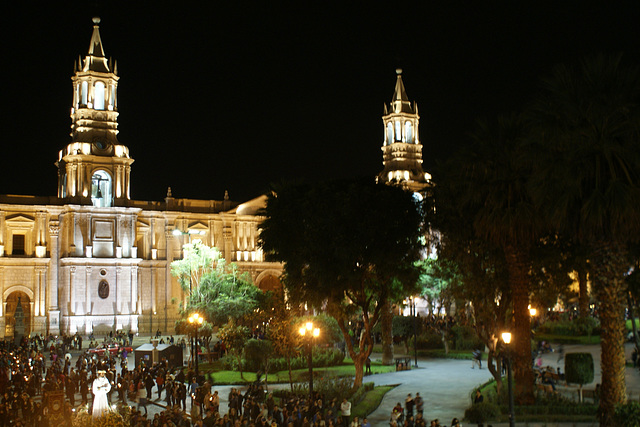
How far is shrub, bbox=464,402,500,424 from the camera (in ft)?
70.9

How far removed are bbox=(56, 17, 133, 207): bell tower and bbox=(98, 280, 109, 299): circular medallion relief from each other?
6.51 m

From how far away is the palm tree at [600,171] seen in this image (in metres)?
17.8

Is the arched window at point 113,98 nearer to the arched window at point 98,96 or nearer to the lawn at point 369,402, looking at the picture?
the arched window at point 98,96

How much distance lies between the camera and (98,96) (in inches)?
2280

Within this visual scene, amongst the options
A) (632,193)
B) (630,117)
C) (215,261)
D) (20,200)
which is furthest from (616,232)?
(20,200)

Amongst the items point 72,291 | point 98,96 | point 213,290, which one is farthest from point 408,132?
point 72,291

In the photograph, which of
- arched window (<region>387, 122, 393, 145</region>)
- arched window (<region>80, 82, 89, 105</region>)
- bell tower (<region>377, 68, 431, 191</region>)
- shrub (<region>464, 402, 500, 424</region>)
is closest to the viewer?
shrub (<region>464, 402, 500, 424</region>)

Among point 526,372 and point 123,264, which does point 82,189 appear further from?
point 526,372

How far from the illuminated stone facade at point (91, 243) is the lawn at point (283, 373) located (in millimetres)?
19657

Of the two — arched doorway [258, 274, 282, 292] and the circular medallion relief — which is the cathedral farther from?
arched doorway [258, 274, 282, 292]

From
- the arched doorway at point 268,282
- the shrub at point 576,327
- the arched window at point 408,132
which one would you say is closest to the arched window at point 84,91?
the arched doorway at point 268,282

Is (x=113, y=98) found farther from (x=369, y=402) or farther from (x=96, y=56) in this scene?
(x=369, y=402)

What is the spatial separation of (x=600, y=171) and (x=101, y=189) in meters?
47.3

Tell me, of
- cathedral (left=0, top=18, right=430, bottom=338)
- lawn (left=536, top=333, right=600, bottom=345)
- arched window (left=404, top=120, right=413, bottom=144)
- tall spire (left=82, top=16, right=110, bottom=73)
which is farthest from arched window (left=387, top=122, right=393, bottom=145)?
lawn (left=536, top=333, right=600, bottom=345)
